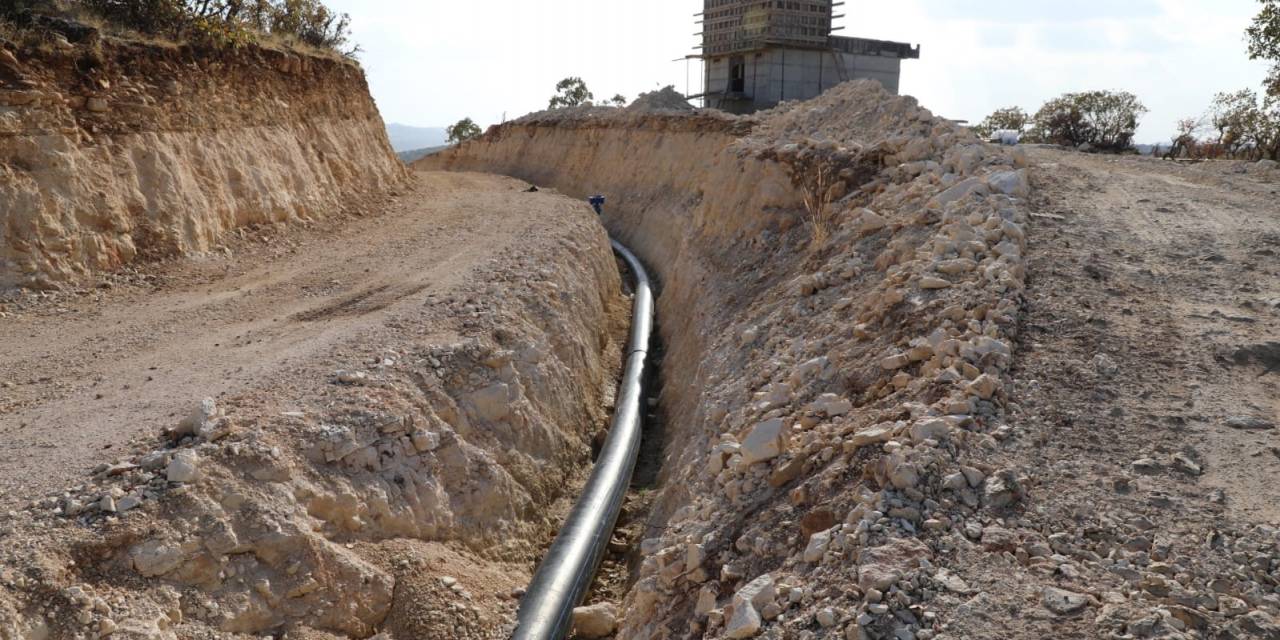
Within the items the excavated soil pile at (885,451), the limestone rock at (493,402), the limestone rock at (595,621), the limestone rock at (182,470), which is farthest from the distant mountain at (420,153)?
the limestone rock at (595,621)

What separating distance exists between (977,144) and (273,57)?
13385 mm

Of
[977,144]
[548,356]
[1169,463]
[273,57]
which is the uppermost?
[273,57]

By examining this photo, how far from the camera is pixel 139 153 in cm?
1275

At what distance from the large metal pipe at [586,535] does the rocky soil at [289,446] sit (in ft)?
1.11

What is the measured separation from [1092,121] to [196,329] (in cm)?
3097

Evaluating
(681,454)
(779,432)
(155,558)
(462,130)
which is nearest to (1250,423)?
(779,432)

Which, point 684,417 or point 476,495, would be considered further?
point 684,417

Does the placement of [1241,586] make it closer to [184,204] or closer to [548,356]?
[548,356]

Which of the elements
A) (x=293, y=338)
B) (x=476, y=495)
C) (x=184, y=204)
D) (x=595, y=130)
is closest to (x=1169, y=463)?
(x=476, y=495)

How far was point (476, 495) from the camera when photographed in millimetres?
8469

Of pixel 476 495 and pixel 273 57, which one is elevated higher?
pixel 273 57

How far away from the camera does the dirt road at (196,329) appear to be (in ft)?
23.5

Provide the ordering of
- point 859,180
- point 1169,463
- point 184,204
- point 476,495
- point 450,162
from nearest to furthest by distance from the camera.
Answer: point 1169,463, point 476,495, point 859,180, point 184,204, point 450,162

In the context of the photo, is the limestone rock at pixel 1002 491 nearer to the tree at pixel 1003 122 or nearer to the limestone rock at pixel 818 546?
the limestone rock at pixel 818 546
